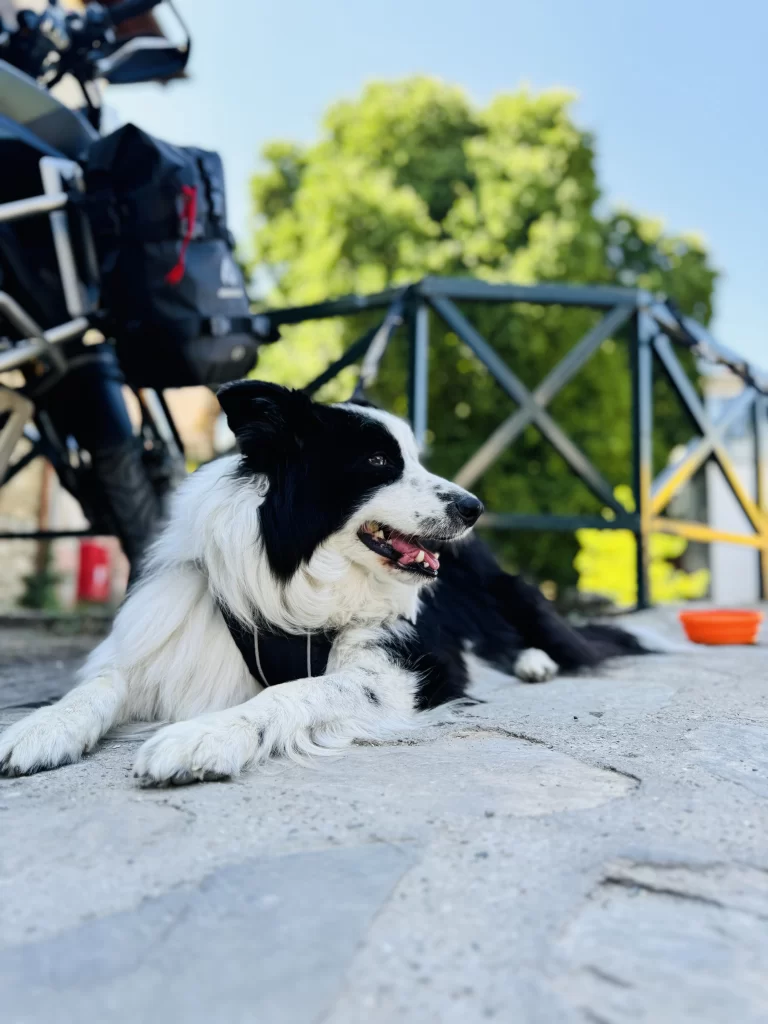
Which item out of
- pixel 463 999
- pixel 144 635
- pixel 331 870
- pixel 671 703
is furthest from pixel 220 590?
pixel 463 999

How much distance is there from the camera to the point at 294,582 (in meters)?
2.23

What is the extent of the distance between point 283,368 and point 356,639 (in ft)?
38.5

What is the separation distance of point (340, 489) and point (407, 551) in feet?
0.89

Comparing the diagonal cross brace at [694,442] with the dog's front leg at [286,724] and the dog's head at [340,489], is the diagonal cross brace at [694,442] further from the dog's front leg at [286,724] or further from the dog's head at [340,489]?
the dog's front leg at [286,724]

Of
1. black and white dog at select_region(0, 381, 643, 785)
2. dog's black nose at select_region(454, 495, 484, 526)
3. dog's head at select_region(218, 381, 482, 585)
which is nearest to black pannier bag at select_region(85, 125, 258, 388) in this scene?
black and white dog at select_region(0, 381, 643, 785)

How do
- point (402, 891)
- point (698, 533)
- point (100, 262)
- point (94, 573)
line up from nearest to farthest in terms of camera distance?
1. point (402, 891)
2. point (100, 262)
3. point (698, 533)
4. point (94, 573)

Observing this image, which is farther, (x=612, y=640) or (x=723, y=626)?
(x=723, y=626)

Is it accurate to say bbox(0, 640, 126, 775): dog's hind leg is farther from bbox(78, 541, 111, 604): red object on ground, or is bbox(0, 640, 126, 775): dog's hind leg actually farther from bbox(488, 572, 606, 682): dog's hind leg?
bbox(78, 541, 111, 604): red object on ground

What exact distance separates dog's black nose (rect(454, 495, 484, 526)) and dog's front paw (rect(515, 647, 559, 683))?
0.90 m

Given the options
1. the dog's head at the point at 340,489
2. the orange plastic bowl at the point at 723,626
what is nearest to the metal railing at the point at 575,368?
the orange plastic bowl at the point at 723,626

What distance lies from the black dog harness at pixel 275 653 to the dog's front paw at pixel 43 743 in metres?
0.47

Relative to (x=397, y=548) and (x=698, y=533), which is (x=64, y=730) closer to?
(x=397, y=548)

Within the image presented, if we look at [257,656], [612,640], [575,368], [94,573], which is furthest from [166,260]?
[94,573]

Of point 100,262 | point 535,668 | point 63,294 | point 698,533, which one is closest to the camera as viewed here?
point 535,668
